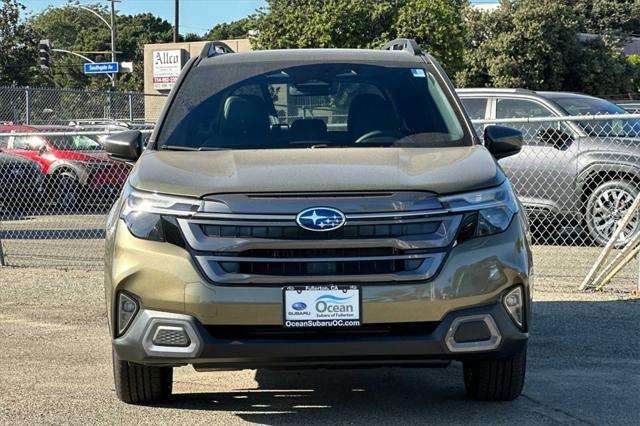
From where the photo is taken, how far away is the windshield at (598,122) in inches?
480

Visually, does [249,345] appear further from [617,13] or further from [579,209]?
[617,13]

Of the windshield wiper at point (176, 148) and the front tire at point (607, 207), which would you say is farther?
the front tire at point (607, 207)

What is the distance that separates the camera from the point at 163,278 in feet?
15.2

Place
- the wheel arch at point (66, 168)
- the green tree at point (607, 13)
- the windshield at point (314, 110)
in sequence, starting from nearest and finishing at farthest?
1. the windshield at point (314, 110)
2. the wheel arch at point (66, 168)
3. the green tree at point (607, 13)

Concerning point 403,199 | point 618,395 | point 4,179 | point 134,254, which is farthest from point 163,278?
point 4,179

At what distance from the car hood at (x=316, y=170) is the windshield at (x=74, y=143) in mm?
14641

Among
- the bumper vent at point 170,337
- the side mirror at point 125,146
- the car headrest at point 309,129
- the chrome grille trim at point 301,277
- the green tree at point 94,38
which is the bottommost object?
the green tree at point 94,38

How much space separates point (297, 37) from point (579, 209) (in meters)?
29.2

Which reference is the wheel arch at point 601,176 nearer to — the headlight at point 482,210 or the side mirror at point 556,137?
the side mirror at point 556,137

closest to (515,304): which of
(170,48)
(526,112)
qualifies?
(526,112)

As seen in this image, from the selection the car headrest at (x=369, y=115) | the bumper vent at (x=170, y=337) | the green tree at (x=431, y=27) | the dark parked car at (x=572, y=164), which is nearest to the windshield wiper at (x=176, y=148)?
the car headrest at (x=369, y=115)

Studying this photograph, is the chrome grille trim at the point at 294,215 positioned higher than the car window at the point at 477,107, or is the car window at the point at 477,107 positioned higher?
the chrome grille trim at the point at 294,215

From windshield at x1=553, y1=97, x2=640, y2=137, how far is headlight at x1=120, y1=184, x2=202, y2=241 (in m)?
8.24

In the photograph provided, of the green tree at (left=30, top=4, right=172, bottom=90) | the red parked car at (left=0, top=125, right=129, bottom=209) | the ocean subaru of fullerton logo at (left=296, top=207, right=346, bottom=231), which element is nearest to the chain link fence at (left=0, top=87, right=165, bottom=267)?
the red parked car at (left=0, top=125, right=129, bottom=209)
